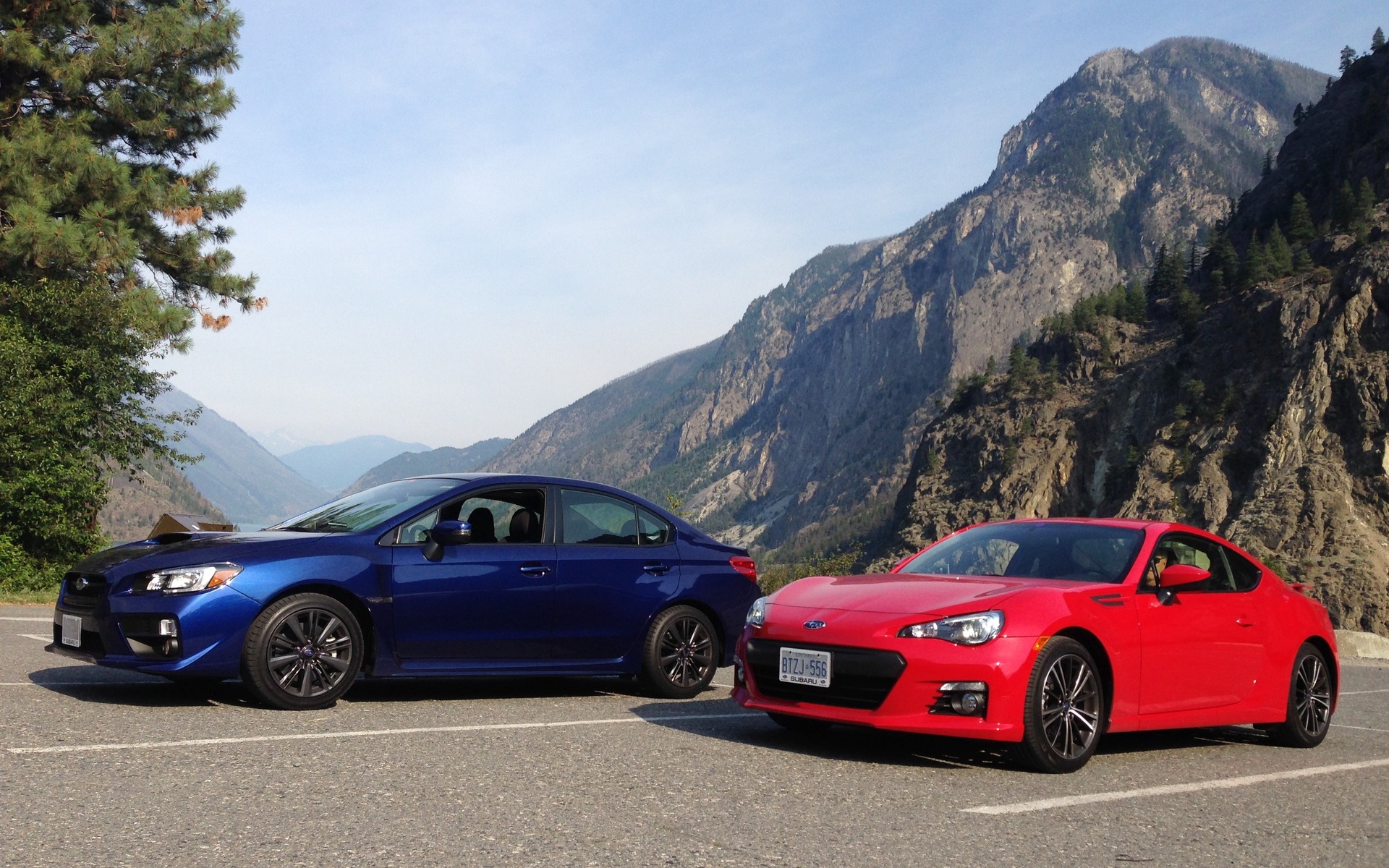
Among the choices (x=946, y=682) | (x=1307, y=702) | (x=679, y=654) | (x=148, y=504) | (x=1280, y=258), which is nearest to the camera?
(x=946, y=682)

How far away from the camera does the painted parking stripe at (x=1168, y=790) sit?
17.6ft

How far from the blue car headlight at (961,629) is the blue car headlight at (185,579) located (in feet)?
12.7

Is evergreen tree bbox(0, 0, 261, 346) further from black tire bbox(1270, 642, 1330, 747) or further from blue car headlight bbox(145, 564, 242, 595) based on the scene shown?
black tire bbox(1270, 642, 1330, 747)

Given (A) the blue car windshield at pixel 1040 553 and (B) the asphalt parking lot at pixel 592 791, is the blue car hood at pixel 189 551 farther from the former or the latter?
(A) the blue car windshield at pixel 1040 553

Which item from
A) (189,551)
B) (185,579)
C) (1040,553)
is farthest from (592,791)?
(1040,553)

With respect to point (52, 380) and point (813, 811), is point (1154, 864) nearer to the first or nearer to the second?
point (813, 811)

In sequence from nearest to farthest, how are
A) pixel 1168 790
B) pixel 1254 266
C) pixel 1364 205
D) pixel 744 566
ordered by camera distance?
pixel 1168 790, pixel 744 566, pixel 1364 205, pixel 1254 266

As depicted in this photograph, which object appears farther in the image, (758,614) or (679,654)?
(679,654)

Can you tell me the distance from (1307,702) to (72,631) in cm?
784

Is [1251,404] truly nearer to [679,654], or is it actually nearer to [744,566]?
[744,566]

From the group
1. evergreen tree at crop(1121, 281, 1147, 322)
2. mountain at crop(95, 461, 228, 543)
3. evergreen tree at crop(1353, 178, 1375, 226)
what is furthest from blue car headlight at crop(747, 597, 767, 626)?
evergreen tree at crop(1121, 281, 1147, 322)

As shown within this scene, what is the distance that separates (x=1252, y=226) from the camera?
450 feet

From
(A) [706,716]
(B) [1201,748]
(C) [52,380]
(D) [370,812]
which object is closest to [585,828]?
(D) [370,812]

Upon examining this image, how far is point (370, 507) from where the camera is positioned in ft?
26.9
